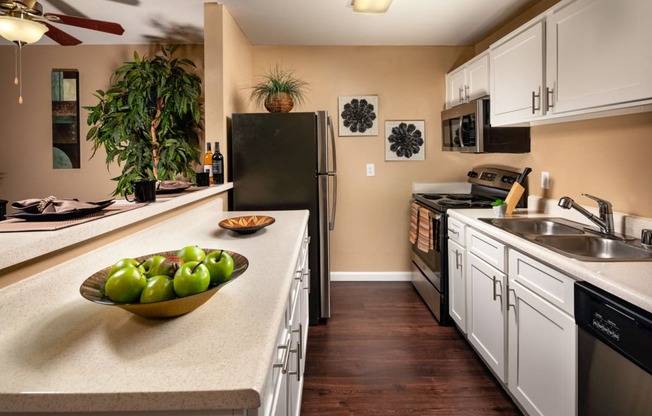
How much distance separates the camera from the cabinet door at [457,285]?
281 cm

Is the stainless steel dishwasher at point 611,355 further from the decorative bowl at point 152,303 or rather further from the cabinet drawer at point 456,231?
the cabinet drawer at point 456,231

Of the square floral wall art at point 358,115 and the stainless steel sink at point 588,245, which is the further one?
the square floral wall art at point 358,115

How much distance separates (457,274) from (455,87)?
73.4 inches

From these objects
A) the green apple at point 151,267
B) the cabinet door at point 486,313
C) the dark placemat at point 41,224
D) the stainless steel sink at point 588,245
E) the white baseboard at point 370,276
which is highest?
the dark placemat at point 41,224

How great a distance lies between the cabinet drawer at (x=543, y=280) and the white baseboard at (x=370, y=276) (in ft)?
7.42

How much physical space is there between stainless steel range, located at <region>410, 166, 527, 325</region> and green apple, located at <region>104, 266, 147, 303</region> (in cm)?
251

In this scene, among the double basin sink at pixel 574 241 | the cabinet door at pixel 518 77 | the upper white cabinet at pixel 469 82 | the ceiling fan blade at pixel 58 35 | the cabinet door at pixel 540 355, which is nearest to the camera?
the cabinet door at pixel 540 355

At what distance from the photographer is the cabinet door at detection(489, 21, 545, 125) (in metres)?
2.36

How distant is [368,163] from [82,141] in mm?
2895

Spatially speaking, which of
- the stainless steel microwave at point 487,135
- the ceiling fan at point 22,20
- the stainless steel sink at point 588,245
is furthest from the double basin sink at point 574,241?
the ceiling fan at point 22,20

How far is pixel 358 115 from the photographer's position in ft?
13.9

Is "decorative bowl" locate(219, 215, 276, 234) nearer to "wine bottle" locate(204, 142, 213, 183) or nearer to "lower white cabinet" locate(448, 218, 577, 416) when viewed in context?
"wine bottle" locate(204, 142, 213, 183)

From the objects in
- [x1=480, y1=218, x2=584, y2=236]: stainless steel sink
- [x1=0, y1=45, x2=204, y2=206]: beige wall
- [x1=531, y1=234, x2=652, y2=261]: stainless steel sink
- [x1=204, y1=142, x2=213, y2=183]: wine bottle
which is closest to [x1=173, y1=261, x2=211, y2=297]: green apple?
[x1=531, y1=234, x2=652, y2=261]: stainless steel sink

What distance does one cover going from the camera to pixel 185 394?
2.30ft
